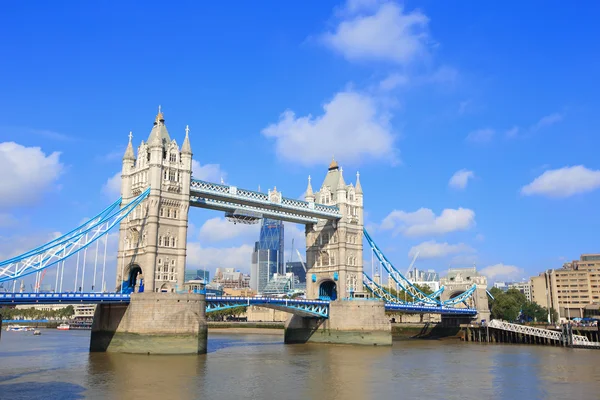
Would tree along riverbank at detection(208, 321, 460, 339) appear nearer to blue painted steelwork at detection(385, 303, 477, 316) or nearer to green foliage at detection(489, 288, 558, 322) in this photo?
blue painted steelwork at detection(385, 303, 477, 316)

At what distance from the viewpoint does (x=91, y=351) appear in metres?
49.5

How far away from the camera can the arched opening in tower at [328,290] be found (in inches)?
2864

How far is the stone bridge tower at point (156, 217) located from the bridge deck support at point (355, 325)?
20268 mm

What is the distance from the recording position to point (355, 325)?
63.5 m

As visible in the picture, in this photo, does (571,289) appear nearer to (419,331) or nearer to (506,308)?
(506,308)

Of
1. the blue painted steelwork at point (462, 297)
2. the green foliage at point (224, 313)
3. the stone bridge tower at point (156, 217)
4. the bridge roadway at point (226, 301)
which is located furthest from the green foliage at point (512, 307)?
the stone bridge tower at point (156, 217)

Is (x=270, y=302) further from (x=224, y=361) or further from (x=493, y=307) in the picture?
(x=493, y=307)

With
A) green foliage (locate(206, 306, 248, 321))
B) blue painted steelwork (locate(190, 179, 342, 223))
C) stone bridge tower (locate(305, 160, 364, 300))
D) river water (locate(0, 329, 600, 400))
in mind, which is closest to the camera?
river water (locate(0, 329, 600, 400))

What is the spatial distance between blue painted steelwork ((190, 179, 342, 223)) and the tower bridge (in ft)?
0.39

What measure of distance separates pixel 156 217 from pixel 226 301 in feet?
34.3

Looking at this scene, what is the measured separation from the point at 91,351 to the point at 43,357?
12.5ft

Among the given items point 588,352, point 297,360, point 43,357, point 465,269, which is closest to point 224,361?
point 297,360

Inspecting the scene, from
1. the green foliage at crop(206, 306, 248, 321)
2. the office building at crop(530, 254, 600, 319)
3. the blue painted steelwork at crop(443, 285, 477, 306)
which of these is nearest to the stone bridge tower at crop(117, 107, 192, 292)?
the blue painted steelwork at crop(443, 285, 477, 306)

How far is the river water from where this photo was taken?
29219mm
